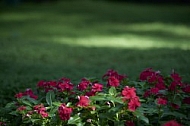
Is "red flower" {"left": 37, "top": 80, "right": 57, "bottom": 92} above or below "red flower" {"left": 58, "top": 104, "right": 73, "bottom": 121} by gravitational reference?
above

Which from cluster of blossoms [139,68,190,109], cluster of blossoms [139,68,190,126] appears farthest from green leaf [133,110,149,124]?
cluster of blossoms [139,68,190,109]

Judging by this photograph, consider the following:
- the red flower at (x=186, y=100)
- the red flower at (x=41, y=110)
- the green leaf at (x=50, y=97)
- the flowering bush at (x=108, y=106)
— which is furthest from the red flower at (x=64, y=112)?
the red flower at (x=186, y=100)

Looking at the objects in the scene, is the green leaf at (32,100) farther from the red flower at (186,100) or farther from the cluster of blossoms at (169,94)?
the red flower at (186,100)

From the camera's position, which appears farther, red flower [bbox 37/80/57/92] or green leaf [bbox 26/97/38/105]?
red flower [bbox 37/80/57/92]

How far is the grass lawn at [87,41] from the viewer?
16.1ft

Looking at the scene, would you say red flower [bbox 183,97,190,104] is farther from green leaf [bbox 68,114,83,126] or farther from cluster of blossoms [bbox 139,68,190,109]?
green leaf [bbox 68,114,83,126]

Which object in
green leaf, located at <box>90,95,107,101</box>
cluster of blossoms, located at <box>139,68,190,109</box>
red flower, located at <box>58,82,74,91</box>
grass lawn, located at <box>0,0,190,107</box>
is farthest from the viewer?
grass lawn, located at <box>0,0,190,107</box>

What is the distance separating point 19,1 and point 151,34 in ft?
23.8

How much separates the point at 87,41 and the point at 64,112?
5.39m

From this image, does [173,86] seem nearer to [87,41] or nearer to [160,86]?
[160,86]

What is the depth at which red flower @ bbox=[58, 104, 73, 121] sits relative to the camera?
2.31 meters

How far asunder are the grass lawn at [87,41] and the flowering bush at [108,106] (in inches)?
36.7

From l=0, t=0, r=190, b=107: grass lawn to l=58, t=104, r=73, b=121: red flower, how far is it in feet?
4.33

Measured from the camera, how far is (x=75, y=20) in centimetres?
1083
